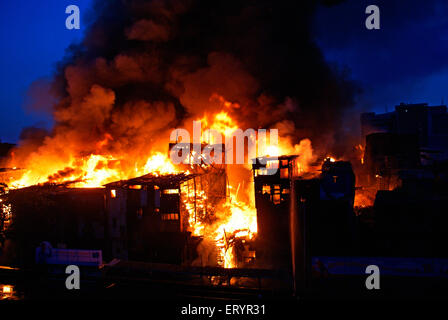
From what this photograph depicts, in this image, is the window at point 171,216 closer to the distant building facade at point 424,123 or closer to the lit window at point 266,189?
the lit window at point 266,189

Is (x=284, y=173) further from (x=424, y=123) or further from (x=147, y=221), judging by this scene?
(x=424, y=123)

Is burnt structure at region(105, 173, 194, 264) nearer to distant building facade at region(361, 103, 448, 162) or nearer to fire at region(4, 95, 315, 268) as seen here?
fire at region(4, 95, 315, 268)

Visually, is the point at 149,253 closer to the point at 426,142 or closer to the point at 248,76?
the point at 248,76

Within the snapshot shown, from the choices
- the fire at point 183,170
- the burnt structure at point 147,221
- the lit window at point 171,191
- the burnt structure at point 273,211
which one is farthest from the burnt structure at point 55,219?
the burnt structure at point 273,211

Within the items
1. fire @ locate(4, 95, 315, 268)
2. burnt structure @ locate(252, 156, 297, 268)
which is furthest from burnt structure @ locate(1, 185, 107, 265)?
burnt structure @ locate(252, 156, 297, 268)

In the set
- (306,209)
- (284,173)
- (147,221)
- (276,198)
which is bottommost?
(147,221)

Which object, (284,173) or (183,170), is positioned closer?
(284,173)

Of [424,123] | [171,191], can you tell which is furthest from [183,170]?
[424,123]

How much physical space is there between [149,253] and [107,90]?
17.7m

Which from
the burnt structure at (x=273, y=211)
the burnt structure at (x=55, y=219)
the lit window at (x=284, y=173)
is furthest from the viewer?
the lit window at (x=284, y=173)

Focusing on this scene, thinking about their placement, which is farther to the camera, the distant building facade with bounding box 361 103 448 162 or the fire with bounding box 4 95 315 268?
the distant building facade with bounding box 361 103 448 162

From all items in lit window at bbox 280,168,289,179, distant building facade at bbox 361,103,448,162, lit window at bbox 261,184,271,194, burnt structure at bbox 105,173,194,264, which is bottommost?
burnt structure at bbox 105,173,194,264

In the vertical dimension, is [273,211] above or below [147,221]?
above

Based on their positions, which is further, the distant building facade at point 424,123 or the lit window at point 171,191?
the distant building facade at point 424,123
